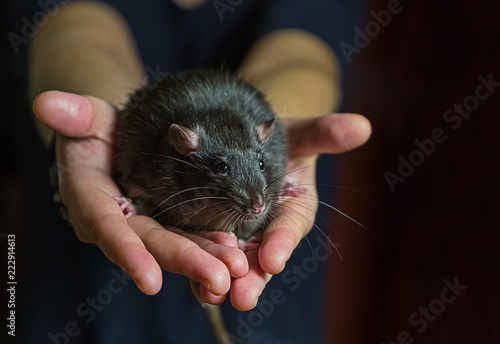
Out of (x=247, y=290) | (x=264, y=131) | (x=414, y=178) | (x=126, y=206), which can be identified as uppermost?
(x=264, y=131)

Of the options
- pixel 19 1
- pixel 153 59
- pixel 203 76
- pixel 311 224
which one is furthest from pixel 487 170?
pixel 19 1

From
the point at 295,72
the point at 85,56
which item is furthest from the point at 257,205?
the point at 85,56

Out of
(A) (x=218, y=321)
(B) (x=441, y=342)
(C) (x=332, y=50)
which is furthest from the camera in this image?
(C) (x=332, y=50)

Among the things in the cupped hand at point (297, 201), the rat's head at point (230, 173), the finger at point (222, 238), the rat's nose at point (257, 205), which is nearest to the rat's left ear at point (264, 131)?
the rat's head at point (230, 173)

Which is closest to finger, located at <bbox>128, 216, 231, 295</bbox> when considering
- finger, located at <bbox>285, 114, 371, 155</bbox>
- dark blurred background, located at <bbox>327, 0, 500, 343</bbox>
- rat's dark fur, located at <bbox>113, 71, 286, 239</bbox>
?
rat's dark fur, located at <bbox>113, 71, 286, 239</bbox>

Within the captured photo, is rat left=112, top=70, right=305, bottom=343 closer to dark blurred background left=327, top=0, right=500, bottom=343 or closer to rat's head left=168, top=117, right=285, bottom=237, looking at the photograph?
rat's head left=168, top=117, right=285, bottom=237

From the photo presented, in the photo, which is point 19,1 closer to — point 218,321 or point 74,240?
point 74,240

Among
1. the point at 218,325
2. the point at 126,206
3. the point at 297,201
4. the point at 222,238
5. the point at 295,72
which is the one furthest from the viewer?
the point at 295,72

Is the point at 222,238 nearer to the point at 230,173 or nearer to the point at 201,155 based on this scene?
the point at 230,173
